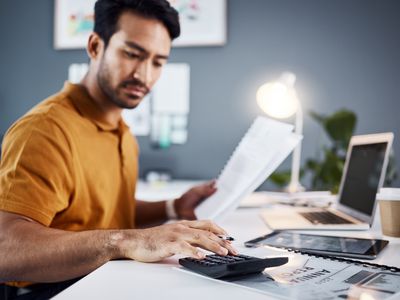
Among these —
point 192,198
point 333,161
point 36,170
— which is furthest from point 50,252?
point 333,161

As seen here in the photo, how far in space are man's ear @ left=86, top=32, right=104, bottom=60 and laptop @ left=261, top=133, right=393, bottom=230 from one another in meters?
0.76

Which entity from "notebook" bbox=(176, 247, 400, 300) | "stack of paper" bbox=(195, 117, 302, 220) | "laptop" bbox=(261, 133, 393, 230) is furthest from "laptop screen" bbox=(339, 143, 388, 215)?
"notebook" bbox=(176, 247, 400, 300)

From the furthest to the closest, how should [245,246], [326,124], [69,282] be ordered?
[326,124] < [69,282] < [245,246]

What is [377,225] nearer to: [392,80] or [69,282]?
[69,282]

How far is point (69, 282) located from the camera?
3.61 feet


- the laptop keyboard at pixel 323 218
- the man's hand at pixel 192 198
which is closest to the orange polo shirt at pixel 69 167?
the man's hand at pixel 192 198

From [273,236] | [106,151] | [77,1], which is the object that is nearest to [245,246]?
[273,236]

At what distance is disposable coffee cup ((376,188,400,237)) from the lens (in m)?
1.04

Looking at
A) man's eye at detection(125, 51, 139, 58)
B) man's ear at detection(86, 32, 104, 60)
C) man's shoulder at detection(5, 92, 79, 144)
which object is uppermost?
man's ear at detection(86, 32, 104, 60)

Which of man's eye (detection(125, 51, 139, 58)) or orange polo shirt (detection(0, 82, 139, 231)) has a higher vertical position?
man's eye (detection(125, 51, 139, 58))

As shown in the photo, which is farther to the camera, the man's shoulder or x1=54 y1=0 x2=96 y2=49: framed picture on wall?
x1=54 y1=0 x2=96 y2=49: framed picture on wall

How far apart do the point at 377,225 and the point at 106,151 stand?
802mm

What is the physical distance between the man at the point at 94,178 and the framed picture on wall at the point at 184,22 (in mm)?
1544

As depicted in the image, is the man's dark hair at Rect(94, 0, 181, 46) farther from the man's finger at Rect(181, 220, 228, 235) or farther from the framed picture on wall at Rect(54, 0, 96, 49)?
the framed picture on wall at Rect(54, 0, 96, 49)
